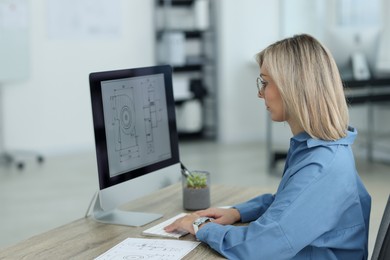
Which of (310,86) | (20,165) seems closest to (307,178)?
(310,86)

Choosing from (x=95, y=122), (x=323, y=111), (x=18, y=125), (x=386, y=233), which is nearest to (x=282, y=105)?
(x=323, y=111)

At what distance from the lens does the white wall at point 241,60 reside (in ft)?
23.9

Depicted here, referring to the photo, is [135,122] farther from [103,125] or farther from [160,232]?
[160,232]

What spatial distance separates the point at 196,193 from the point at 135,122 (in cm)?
29

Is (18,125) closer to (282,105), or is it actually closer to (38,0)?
(38,0)

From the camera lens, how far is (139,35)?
711cm

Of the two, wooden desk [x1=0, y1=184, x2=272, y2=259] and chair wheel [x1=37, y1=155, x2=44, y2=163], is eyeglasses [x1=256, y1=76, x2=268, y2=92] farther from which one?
chair wheel [x1=37, y1=155, x2=44, y2=163]

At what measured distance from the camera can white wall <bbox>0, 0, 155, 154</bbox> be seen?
638cm

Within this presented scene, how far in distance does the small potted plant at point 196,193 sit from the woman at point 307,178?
0.37 metres

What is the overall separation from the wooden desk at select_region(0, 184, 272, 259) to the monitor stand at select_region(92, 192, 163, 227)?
0.02 metres

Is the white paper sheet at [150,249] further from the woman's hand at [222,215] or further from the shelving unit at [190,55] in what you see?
the shelving unit at [190,55]

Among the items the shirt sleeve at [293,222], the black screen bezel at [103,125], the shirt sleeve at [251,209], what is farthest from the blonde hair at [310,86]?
the black screen bezel at [103,125]

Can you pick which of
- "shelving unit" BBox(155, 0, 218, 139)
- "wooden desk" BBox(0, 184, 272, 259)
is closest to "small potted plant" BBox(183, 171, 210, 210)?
"wooden desk" BBox(0, 184, 272, 259)

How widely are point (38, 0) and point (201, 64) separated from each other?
1.96 meters
